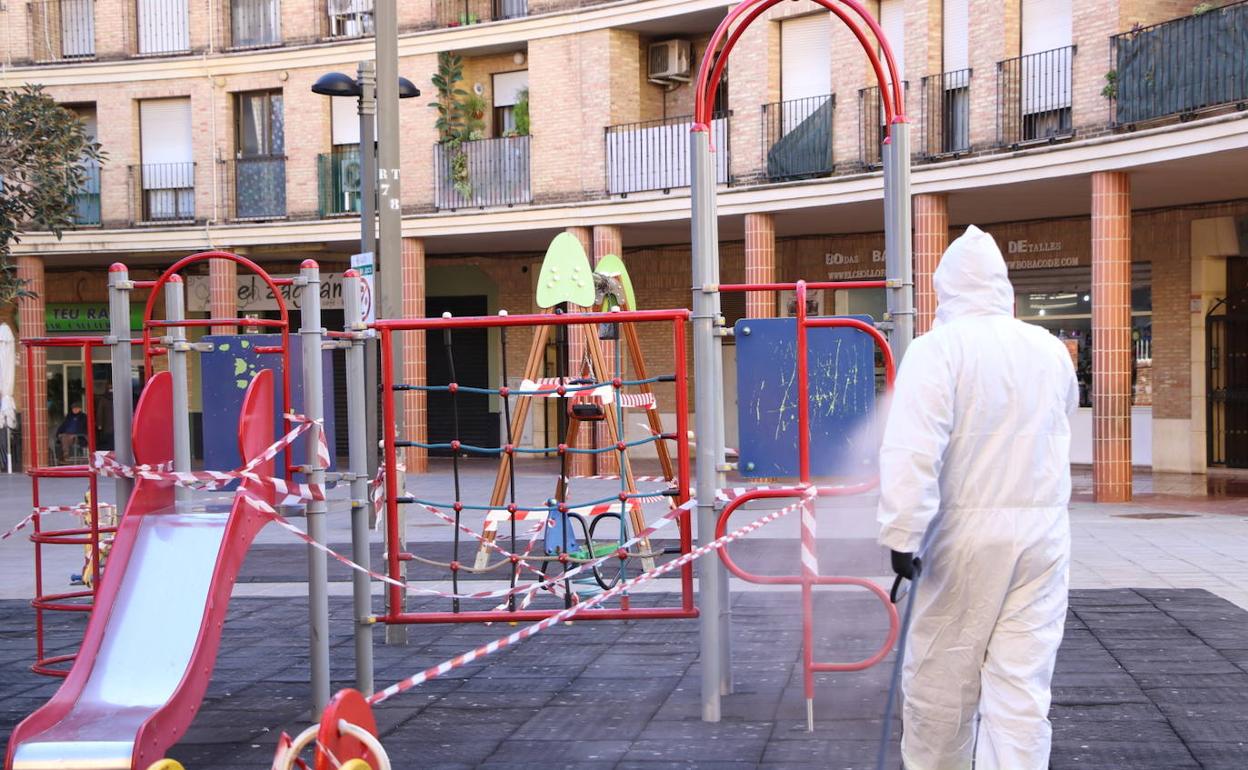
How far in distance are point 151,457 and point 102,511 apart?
20.7ft

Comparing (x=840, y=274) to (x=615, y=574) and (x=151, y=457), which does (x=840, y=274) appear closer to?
(x=615, y=574)

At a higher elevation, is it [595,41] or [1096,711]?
[595,41]

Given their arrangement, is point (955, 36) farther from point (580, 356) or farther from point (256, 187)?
point (256, 187)

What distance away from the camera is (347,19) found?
1098 inches

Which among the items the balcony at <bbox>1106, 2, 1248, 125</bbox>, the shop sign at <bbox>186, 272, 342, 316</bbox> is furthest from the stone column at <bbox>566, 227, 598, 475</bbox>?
the balcony at <bbox>1106, 2, 1248, 125</bbox>

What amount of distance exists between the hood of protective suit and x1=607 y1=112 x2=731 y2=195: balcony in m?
19.0

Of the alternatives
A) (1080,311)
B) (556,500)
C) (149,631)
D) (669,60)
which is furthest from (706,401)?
(669,60)

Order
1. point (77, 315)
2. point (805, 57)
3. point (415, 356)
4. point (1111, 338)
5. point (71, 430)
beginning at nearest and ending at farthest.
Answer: point (1111, 338), point (805, 57), point (415, 356), point (71, 430), point (77, 315)

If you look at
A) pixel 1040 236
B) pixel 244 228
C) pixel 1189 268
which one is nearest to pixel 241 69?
pixel 244 228

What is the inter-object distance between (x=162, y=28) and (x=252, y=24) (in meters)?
1.96

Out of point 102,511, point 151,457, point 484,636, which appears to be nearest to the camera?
point 151,457

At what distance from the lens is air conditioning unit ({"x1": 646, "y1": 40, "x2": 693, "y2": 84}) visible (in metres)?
Result: 25.7

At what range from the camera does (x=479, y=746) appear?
6617 mm

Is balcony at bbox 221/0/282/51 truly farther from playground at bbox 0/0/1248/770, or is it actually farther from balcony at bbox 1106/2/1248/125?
playground at bbox 0/0/1248/770
